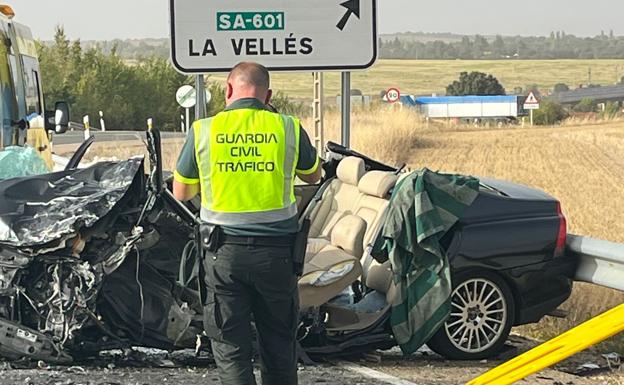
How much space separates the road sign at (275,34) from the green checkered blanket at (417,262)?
12.1 ft

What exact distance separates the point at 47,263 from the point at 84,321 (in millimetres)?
404

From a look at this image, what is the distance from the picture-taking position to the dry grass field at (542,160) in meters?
8.52

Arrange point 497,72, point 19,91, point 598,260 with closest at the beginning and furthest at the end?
point 598,260, point 19,91, point 497,72

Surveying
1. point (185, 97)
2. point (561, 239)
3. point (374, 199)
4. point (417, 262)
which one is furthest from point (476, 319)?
point (185, 97)

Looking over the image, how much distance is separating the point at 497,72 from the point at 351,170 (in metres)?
115

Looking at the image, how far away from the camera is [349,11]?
1010cm

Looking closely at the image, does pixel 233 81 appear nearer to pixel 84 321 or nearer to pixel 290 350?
pixel 290 350

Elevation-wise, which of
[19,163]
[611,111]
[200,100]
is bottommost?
[611,111]

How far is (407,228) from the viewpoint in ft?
21.3

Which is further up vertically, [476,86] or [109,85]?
[109,85]

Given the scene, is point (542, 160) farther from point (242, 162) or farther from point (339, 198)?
point (242, 162)

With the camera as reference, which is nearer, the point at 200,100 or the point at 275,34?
the point at 275,34

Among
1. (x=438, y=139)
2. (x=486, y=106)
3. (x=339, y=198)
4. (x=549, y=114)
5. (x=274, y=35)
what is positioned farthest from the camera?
(x=486, y=106)

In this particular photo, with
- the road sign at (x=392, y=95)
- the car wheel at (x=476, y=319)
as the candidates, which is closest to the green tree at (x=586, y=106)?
the road sign at (x=392, y=95)
